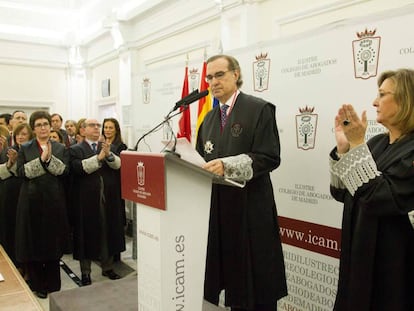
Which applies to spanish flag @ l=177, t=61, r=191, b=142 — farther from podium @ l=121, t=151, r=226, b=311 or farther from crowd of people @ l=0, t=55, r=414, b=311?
podium @ l=121, t=151, r=226, b=311

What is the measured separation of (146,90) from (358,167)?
3048mm

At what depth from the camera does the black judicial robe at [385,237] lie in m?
1.36

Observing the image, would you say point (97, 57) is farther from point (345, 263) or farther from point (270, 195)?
point (345, 263)

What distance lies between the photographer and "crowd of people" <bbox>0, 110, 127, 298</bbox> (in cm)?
339

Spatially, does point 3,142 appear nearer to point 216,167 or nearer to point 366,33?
point 216,167

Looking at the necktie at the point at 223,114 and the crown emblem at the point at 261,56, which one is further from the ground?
the crown emblem at the point at 261,56

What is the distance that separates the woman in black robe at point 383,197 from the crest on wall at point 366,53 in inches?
25.1

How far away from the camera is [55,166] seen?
11.1 feet

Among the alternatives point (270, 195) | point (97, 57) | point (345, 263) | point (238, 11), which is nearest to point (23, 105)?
point (97, 57)

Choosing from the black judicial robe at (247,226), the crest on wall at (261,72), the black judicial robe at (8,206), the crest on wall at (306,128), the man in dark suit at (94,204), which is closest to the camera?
the black judicial robe at (247,226)

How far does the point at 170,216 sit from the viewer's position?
1.36 metres

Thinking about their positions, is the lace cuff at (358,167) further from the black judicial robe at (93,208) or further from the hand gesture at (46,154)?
the black judicial robe at (93,208)

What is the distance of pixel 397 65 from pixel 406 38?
0.41 ft

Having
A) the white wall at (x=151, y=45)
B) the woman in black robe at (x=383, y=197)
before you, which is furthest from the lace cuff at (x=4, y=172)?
the woman in black robe at (x=383, y=197)
